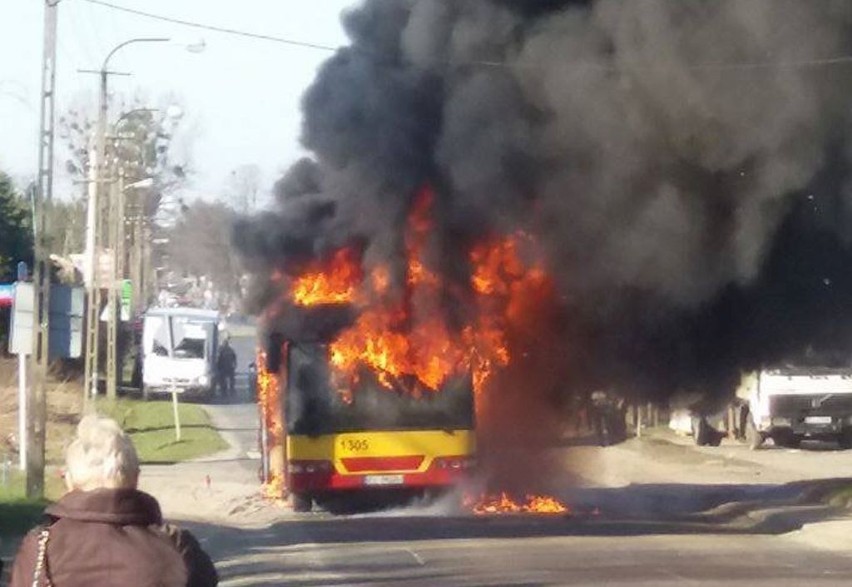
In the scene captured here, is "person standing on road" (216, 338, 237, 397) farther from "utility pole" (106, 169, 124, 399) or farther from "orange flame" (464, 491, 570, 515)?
"orange flame" (464, 491, 570, 515)

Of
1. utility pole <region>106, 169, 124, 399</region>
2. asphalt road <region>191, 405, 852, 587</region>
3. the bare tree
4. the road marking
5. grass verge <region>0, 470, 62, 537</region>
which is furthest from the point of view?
the bare tree

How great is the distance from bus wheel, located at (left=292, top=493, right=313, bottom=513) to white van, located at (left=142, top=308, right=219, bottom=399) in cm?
3409

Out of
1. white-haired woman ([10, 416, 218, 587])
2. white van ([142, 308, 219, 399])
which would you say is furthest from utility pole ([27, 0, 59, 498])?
white van ([142, 308, 219, 399])

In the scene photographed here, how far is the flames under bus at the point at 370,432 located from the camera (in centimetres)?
2322

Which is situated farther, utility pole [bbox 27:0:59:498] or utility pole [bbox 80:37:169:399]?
utility pole [bbox 80:37:169:399]

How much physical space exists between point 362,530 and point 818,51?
27.2 feet

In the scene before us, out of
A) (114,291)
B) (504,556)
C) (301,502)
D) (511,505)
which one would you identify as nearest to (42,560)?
(504,556)

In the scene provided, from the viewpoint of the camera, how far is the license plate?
23.2 metres

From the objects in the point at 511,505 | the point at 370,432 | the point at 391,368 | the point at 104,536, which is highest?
the point at 391,368

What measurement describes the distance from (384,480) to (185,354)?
1561 inches

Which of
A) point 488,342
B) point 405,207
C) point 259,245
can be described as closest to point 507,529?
point 488,342

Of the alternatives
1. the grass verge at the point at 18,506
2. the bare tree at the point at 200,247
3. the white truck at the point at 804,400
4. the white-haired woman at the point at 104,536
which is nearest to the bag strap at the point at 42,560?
the white-haired woman at the point at 104,536

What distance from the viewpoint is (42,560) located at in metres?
5.20

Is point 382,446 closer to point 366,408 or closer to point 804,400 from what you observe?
point 366,408
